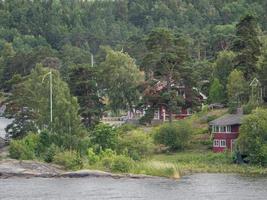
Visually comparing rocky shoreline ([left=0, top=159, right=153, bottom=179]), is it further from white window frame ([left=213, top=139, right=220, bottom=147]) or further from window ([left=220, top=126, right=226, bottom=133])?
window ([left=220, top=126, right=226, bottom=133])

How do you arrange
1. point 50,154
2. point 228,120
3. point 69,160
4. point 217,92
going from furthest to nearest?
point 217,92
point 228,120
point 50,154
point 69,160

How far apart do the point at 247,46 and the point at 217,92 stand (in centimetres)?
768

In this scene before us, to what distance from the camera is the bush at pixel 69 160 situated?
242 feet

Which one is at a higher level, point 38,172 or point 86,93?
point 86,93

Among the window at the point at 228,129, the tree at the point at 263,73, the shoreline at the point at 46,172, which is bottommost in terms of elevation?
the shoreline at the point at 46,172

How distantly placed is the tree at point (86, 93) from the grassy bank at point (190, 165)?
14.4 m

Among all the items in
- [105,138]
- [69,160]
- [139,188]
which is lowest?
[139,188]

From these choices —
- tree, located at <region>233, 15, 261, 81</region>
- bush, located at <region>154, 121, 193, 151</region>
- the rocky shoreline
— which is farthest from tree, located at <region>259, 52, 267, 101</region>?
the rocky shoreline

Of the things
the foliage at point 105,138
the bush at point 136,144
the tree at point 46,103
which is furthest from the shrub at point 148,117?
the foliage at point 105,138

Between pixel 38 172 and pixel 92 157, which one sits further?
pixel 92 157

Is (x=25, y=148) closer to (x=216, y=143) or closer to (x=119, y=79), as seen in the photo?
(x=216, y=143)

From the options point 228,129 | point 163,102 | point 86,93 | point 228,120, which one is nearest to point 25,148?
point 86,93

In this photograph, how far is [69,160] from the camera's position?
7406 cm

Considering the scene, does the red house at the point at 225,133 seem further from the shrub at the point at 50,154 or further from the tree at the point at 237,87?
the shrub at the point at 50,154
